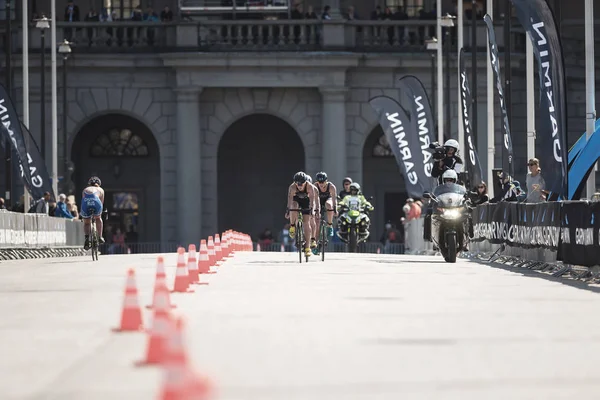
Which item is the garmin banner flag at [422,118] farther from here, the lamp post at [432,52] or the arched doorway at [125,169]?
the arched doorway at [125,169]

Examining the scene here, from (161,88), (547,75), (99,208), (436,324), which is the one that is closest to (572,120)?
(161,88)

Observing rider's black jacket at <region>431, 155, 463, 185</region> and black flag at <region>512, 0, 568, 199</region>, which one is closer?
black flag at <region>512, 0, 568, 199</region>

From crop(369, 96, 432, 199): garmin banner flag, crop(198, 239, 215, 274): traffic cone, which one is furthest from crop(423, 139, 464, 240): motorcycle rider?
crop(369, 96, 432, 199): garmin banner flag

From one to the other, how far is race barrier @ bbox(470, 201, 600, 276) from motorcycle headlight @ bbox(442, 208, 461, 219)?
926mm

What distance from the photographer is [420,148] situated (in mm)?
49719

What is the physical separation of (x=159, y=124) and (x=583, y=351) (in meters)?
51.9

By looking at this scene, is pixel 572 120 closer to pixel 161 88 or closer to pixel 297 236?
pixel 161 88

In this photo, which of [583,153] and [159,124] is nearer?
[583,153]

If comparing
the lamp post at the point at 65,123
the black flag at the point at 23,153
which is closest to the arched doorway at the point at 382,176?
the lamp post at the point at 65,123

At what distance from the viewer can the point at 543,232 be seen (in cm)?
2919

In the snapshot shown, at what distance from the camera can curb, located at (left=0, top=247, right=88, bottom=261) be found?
3988 centimetres

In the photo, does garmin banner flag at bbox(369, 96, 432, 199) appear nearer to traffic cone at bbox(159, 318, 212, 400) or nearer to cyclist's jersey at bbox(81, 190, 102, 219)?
cyclist's jersey at bbox(81, 190, 102, 219)

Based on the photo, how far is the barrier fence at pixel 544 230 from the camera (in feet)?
82.8

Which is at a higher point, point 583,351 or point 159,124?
point 159,124
